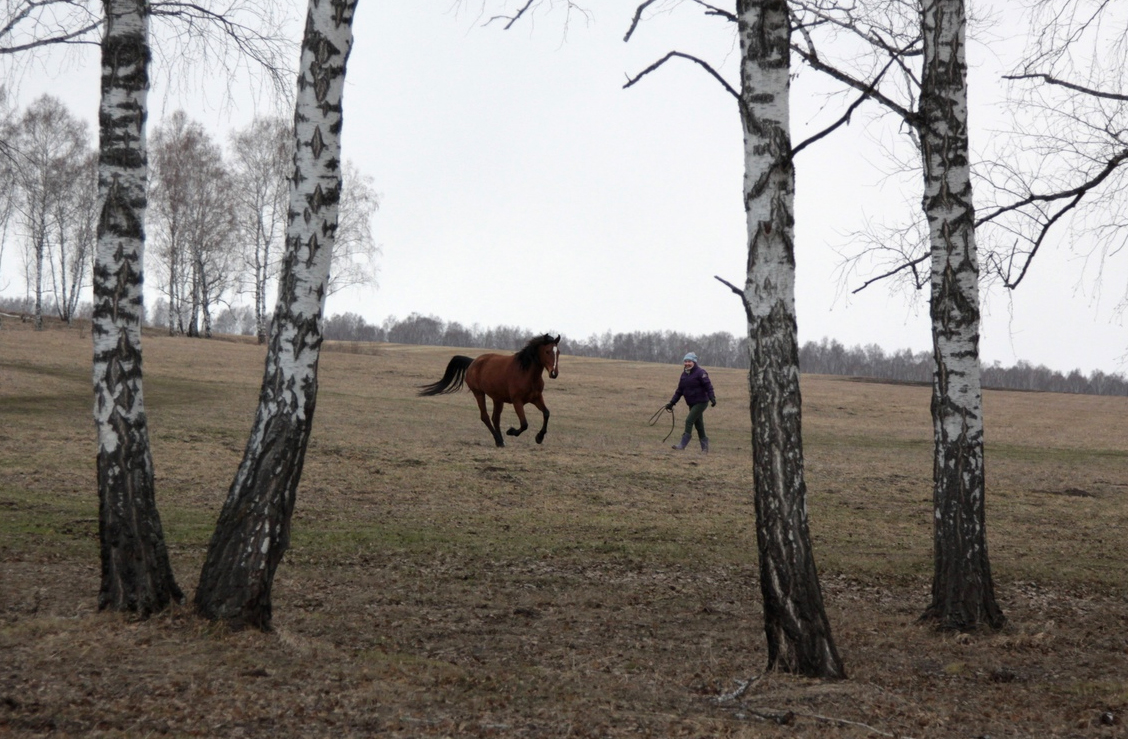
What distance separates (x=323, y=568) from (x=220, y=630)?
2.98 metres

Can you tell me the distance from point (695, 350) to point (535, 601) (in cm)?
12934

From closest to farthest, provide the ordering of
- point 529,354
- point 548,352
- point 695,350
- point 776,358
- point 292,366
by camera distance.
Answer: point 776,358 < point 292,366 < point 548,352 < point 529,354 < point 695,350

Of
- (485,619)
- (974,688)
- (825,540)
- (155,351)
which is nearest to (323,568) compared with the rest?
(485,619)

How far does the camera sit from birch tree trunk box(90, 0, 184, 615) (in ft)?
20.6

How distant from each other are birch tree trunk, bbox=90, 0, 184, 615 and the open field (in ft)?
1.21

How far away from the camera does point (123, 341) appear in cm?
630

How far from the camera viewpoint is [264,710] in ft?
15.1

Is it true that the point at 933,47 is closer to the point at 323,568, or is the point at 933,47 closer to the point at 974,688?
the point at 974,688

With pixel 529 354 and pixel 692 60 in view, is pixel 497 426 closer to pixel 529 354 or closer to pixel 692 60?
pixel 529 354

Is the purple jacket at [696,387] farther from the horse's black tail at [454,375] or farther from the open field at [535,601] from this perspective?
the horse's black tail at [454,375]

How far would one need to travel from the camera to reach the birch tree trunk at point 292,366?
6.12 m

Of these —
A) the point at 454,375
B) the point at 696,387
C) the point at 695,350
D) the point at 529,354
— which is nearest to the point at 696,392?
the point at 696,387

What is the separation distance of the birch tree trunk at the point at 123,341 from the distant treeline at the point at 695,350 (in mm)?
125257

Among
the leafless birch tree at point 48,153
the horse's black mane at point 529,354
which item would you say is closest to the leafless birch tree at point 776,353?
the horse's black mane at point 529,354
